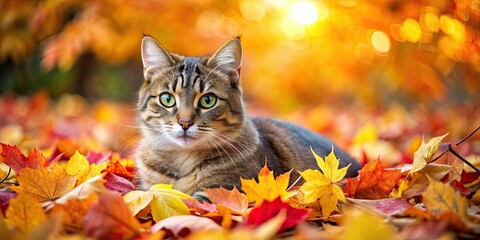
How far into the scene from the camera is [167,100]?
89.5 inches

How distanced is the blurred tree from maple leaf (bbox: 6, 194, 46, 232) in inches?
87.2

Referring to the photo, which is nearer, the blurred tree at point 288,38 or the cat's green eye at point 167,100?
the cat's green eye at point 167,100

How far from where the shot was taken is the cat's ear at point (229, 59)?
230 cm

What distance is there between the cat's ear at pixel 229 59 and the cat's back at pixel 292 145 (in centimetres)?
34

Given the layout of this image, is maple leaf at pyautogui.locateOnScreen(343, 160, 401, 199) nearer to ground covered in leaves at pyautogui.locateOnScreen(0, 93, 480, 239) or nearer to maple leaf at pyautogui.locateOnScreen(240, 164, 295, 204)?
ground covered in leaves at pyautogui.locateOnScreen(0, 93, 480, 239)

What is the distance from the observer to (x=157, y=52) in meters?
2.34

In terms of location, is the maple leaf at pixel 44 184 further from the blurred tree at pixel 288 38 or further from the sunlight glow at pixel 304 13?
the sunlight glow at pixel 304 13

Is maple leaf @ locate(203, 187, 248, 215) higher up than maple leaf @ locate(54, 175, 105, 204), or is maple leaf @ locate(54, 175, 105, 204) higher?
maple leaf @ locate(54, 175, 105, 204)

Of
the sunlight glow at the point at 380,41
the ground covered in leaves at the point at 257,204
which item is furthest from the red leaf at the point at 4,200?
the sunlight glow at the point at 380,41

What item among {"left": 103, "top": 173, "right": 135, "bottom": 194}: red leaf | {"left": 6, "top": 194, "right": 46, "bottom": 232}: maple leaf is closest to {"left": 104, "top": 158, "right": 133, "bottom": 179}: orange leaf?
{"left": 103, "top": 173, "right": 135, "bottom": 194}: red leaf

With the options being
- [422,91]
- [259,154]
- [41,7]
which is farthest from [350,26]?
[41,7]

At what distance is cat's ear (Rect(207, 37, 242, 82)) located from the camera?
2.30 m

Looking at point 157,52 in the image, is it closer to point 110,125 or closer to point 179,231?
point 179,231

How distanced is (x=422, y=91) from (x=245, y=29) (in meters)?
2.01
